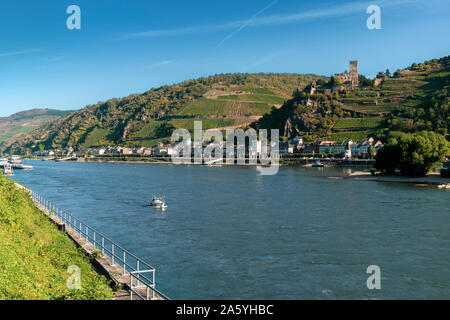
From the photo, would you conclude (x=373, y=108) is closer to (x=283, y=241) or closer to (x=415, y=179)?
(x=415, y=179)

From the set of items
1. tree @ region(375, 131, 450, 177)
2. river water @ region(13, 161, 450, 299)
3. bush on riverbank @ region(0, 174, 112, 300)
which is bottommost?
river water @ region(13, 161, 450, 299)

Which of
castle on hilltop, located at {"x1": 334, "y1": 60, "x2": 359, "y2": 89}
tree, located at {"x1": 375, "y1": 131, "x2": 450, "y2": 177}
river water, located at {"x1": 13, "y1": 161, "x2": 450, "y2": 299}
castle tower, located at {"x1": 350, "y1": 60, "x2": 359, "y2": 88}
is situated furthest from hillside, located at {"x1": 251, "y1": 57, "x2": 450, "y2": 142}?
river water, located at {"x1": 13, "y1": 161, "x2": 450, "y2": 299}

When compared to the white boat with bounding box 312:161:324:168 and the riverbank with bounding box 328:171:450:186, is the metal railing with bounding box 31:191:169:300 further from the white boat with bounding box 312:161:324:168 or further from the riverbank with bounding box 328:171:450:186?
the white boat with bounding box 312:161:324:168

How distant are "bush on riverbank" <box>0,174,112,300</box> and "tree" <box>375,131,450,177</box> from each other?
59635 millimetres

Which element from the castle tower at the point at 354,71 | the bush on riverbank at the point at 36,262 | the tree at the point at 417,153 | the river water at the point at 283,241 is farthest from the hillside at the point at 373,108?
the bush on riverbank at the point at 36,262

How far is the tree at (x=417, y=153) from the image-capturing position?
64875 millimetres

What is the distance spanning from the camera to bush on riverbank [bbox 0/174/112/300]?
10.3m

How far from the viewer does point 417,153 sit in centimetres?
6538

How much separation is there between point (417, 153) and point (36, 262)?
63.5 metres

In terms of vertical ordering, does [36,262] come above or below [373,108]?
below

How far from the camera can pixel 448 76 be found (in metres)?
147

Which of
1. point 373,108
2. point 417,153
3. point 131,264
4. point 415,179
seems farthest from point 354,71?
point 131,264
